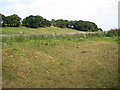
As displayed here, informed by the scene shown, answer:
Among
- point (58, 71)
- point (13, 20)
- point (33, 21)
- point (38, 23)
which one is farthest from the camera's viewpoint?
point (38, 23)

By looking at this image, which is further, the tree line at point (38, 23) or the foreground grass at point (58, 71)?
the tree line at point (38, 23)

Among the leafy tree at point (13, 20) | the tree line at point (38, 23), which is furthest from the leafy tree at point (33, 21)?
the leafy tree at point (13, 20)

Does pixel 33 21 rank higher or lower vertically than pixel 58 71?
higher

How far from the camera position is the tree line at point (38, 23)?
28522 millimetres

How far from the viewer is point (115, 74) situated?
527 centimetres

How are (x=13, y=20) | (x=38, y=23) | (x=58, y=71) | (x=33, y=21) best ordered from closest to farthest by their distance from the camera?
1. (x=58, y=71)
2. (x=13, y=20)
3. (x=33, y=21)
4. (x=38, y=23)

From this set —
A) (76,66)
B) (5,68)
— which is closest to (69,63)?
(76,66)

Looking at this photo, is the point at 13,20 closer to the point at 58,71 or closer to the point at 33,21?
the point at 33,21

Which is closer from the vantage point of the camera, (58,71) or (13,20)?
(58,71)

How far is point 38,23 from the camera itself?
108 ft

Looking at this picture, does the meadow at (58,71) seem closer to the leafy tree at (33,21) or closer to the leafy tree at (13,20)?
the leafy tree at (13,20)

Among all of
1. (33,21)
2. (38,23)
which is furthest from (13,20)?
(38,23)

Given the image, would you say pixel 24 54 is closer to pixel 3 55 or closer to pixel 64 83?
pixel 3 55

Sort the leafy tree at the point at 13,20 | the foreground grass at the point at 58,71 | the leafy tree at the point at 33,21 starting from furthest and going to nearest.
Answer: the leafy tree at the point at 33,21 < the leafy tree at the point at 13,20 < the foreground grass at the point at 58,71
